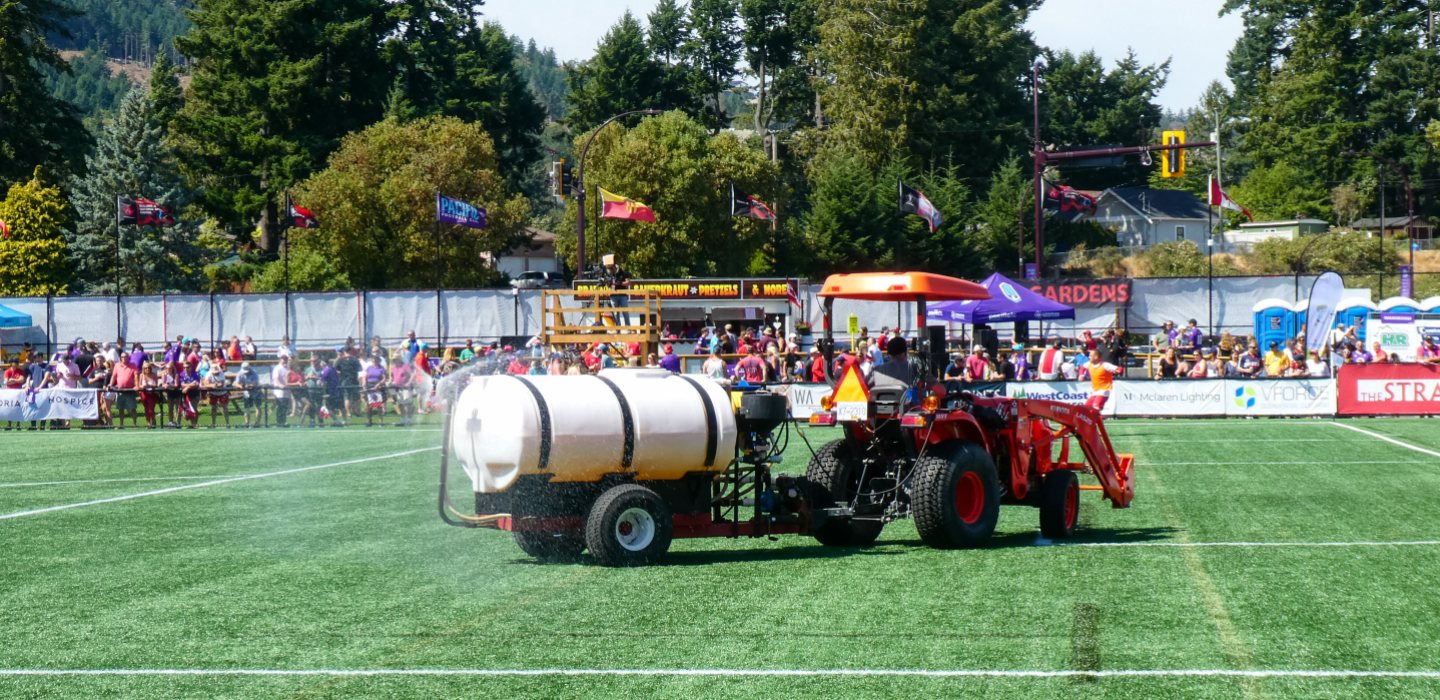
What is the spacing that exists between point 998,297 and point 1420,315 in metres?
12.6

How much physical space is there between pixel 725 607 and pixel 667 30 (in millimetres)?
89643

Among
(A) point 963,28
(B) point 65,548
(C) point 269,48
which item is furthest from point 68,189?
(B) point 65,548

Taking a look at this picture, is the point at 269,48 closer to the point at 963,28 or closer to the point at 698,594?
the point at 963,28

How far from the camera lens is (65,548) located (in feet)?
37.7

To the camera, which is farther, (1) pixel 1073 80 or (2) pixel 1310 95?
(1) pixel 1073 80

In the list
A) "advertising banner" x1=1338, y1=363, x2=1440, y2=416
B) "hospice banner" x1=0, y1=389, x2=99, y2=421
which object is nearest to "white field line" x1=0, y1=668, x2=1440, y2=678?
"advertising banner" x1=1338, y1=363, x2=1440, y2=416

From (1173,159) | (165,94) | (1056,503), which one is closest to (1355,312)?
(1173,159)

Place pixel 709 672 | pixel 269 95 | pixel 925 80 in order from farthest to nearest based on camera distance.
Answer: pixel 925 80 → pixel 269 95 → pixel 709 672

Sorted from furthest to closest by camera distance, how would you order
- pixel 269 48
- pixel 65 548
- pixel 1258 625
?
pixel 269 48 → pixel 65 548 → pixel 1258 625

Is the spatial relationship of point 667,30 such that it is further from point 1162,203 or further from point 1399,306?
point 1399,306

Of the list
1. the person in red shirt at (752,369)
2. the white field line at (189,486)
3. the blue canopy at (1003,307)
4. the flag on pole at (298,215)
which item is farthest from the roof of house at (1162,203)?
the white field line at (189,486)

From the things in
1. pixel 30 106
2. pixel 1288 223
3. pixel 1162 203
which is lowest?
pixel 1288 223

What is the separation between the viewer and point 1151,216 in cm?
10025

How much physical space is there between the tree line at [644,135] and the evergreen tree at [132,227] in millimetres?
150
